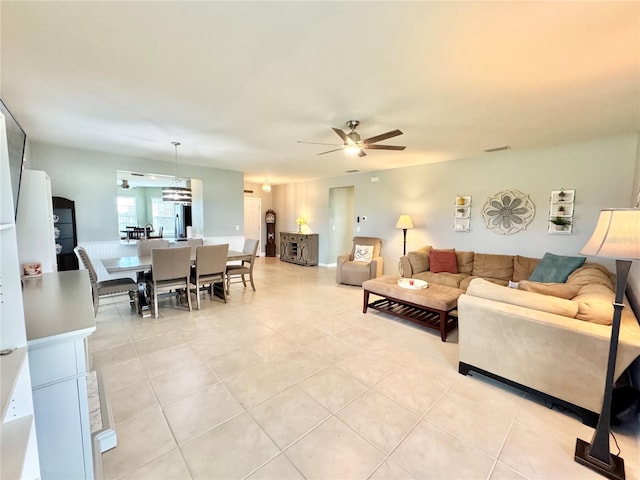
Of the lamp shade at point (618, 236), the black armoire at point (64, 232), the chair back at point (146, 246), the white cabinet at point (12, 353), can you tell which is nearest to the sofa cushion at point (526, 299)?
the lamp shade at point (618, 236)

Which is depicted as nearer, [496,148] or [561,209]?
[561,209]

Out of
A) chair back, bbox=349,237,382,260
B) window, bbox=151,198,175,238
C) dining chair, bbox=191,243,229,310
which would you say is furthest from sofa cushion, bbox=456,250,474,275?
window, bbox=151,198,175,238

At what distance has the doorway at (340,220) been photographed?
7.61m

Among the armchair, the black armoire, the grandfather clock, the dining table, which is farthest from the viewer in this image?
the grandfather clock

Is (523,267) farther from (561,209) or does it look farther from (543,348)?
(543,348)

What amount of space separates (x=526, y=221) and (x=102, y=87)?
5.61 metres

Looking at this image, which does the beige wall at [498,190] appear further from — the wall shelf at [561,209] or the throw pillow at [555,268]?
the throw pillow at [555,268]

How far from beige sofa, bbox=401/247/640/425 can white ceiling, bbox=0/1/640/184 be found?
5.65 feet

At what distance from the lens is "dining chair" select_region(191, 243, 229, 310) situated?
395 cm

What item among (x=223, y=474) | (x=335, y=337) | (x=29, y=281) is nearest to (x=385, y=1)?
(x=223, y=474)

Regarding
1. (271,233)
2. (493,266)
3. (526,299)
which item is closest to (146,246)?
(271,233)

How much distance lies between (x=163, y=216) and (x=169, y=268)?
919 centimetres

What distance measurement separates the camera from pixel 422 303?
3307 millimetres

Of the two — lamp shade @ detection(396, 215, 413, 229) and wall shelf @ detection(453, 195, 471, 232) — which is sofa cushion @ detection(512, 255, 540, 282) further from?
lamp shade @ detection(396, 215, 413, 229)
